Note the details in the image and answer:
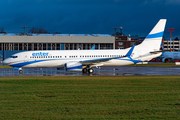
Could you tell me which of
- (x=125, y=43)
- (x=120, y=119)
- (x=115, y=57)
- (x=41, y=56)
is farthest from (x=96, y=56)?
(x=125, y=43)

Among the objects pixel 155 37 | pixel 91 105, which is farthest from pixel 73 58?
pixel 91 105

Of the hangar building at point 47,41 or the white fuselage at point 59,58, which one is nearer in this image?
the white fuselage at point 59,58

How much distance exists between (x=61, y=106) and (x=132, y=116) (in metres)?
3.80

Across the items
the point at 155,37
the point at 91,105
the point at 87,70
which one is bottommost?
the point at 91,105

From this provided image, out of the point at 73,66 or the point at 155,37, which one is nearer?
the point at 73,66

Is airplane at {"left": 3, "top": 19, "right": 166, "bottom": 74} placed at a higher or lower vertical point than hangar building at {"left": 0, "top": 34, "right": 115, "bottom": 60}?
lower

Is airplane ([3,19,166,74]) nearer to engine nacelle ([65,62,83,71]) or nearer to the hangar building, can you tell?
engine nacelle ([65,62,83,71])

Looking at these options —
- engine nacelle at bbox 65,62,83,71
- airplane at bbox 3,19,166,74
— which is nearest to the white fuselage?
airplane at bbox 3,19,166,74

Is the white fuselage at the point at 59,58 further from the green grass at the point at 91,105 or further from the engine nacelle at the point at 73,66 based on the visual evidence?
the green grass at the point at 91,105

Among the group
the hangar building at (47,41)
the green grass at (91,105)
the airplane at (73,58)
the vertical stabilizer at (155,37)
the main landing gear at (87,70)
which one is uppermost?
the hangar building at (47,41)

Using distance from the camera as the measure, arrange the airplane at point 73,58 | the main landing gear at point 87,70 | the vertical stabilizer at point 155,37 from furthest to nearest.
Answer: the vertical stabilizer at point 155,37, the airplane at point 73,58, the main landing gear at point 87,70

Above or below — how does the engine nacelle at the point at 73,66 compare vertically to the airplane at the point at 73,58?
below

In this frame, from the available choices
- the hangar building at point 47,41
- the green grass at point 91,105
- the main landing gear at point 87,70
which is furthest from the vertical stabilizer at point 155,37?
the hangar building at point 47,41

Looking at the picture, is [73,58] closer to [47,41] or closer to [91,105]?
[91,105]
